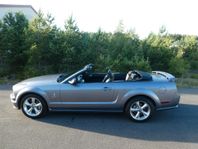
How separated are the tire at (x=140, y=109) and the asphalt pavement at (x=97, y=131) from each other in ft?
0.50

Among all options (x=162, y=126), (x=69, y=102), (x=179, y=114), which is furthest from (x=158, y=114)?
(x=69, y=102)

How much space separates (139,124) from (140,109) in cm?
37

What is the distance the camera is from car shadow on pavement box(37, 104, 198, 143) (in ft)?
19.9

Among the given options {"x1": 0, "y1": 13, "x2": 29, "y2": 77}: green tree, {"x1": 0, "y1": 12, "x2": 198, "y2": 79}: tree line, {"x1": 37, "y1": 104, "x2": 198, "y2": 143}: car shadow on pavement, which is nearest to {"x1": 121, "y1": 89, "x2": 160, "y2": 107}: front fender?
{"x1": 37, "y1": 104, "x2": 198, "y2": 143}: car shadow on pavement

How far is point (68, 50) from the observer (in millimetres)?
13055

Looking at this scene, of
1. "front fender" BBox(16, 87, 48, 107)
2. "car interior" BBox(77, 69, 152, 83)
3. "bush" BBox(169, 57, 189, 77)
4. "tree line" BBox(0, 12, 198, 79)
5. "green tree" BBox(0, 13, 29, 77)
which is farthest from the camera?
"bush" BBox(169, 57, 189, 77)

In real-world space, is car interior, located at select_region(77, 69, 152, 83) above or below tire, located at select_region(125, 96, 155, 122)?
above

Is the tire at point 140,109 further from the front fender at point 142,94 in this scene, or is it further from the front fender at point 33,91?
the front fender at point 33,91

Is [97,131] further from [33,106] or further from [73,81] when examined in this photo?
[33,106]

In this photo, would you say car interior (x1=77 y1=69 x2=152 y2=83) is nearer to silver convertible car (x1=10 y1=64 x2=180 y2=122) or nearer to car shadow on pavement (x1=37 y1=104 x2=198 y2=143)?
silver convertible car (x1=10 y1=64 x2=180 y2=122)

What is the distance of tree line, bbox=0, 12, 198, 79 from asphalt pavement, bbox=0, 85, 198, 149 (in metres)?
5.46

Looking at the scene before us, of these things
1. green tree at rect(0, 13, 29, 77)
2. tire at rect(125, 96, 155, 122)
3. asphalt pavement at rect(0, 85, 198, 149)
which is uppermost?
green tree at rect(0, 13, 29, 77)

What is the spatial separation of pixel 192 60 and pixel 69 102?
1104cm

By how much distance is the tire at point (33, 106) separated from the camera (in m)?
7.06
